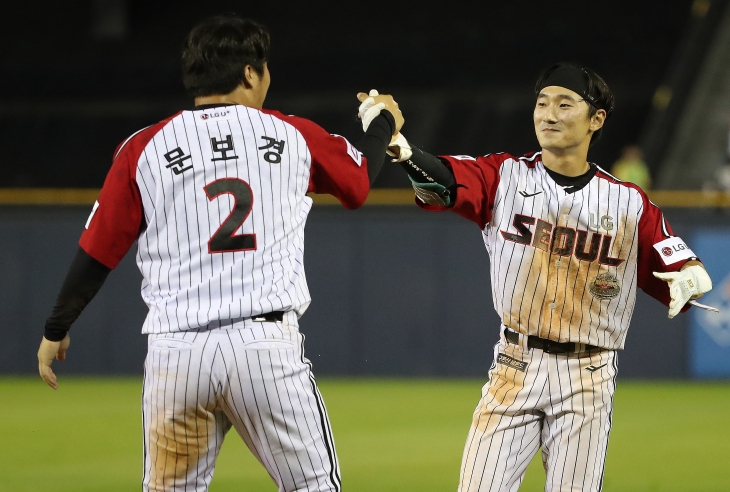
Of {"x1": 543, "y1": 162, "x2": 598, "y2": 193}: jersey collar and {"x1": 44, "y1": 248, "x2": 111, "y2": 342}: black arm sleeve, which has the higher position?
{"x1": 543, "y1": 162, "x2": 598, "y2": 193}: jersey collar

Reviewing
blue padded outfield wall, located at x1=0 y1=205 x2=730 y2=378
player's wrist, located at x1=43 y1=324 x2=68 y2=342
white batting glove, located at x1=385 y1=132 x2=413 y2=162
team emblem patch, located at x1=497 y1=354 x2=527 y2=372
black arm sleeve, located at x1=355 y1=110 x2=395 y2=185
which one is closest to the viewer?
player's wrist, located at x1=43 y1=324 x2=68 y2=342

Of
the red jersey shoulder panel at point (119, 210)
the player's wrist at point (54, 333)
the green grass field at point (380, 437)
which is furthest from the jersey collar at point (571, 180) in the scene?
the green grass field at point (380, 437)

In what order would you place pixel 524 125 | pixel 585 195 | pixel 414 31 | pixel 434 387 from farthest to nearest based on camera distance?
pixel 414 31, pixel 524 125, pixel 434 387, pixel 585 195

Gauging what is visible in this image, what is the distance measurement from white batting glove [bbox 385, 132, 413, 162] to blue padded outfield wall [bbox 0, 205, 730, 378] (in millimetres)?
8122

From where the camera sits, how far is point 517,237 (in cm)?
461

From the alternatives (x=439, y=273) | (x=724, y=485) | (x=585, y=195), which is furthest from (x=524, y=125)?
(x=585, y=195)

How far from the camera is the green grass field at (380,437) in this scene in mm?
7172

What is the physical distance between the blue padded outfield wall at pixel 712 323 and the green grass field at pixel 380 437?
28 centimetres

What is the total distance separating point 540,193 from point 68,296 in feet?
6.55

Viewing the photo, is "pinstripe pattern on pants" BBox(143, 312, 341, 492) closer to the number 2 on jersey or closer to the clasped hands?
the number 2 on jersey

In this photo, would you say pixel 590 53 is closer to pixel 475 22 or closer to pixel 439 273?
pixel 475 22

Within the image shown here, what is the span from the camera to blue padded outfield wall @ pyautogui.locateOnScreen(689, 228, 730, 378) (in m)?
12.2

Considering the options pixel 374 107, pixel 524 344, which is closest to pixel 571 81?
pixel 374 107

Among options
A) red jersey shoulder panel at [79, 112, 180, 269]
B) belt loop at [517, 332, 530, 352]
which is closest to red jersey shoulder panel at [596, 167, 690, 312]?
belt loop at [517, 332, 530, 352]
